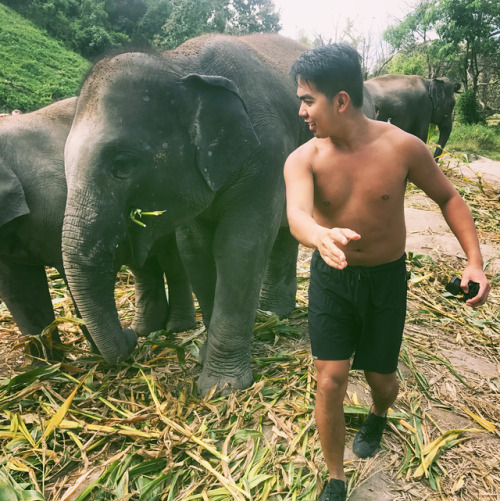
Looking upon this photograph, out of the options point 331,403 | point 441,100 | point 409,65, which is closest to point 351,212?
point 331,403

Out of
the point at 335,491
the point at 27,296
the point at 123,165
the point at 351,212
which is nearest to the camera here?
the point at 351,212

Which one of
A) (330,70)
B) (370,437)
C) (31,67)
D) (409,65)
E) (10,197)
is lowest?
(409,65)

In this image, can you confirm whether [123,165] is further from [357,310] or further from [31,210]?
[357,310]

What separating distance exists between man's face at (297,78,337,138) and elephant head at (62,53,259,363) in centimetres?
75

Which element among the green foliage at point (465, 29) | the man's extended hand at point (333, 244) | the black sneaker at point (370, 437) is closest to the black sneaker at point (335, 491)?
the black sneaker at point (370, 437)

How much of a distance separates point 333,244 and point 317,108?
0.68m

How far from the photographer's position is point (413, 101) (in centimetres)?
1159

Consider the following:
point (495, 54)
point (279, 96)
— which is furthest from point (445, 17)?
point (279, 96)

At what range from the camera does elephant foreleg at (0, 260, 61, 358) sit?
314cm

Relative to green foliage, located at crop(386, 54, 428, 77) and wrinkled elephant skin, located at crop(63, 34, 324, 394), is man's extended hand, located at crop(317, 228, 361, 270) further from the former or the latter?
green foliage, located at crop(386, 54, 428, 77)

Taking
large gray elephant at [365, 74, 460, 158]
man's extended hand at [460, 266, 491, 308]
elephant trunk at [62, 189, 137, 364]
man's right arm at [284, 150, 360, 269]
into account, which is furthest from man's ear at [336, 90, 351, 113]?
large gray elephant at [365, 74, 460, 158]

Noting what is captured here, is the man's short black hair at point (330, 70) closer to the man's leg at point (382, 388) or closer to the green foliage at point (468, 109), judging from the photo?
the man's leg at point (382, 388)

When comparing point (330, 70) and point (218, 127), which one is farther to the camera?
point (218, 127)

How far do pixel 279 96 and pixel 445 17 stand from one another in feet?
65.7
